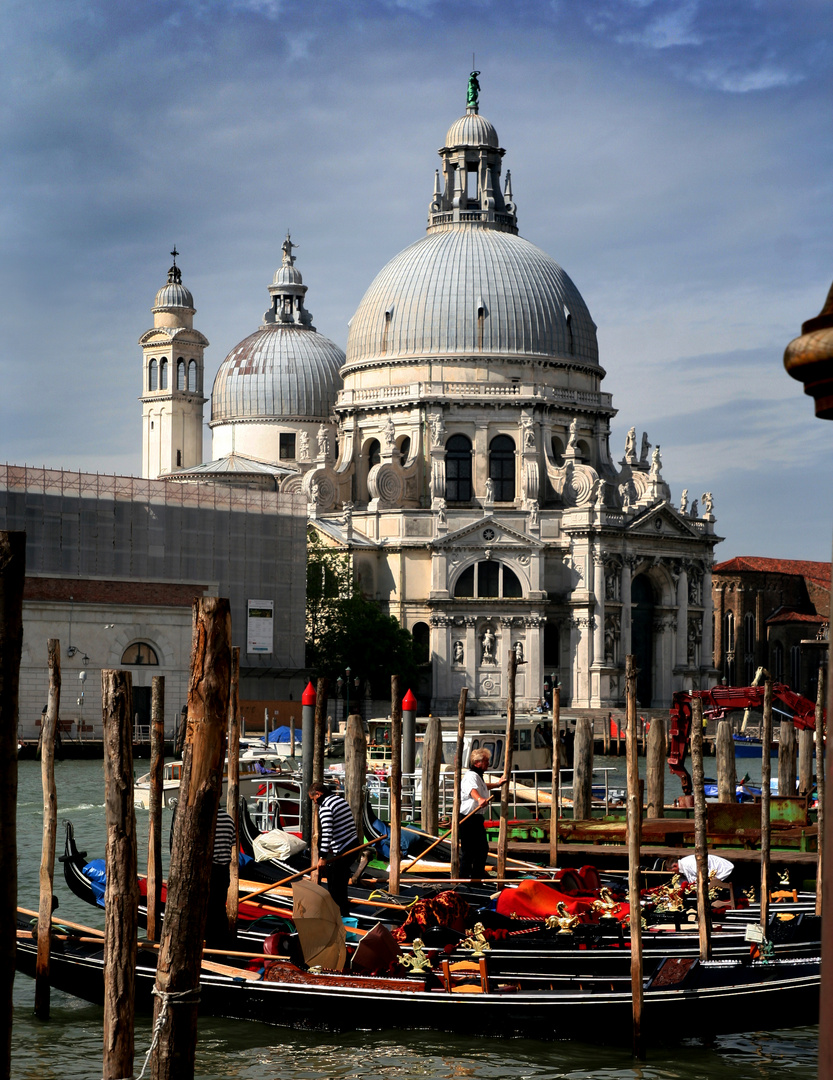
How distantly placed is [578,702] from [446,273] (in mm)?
15781

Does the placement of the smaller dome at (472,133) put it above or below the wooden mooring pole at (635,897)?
above

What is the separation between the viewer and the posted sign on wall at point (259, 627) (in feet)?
149

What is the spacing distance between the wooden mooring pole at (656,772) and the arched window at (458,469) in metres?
32.4

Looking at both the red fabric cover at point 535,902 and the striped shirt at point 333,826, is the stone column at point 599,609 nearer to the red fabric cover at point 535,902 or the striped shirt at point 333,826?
the red fabric cover at point 535,902

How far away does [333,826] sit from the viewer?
1381 centimetres

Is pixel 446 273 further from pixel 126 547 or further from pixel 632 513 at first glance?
pixel 126 547

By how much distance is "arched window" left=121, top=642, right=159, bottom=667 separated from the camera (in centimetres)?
4150

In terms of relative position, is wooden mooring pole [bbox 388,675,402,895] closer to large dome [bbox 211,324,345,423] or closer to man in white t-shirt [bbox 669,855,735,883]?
man in white t-shirt [bbox 669,855,735,883]

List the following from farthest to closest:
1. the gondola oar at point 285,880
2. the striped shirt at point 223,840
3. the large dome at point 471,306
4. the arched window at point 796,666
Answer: the arched window at point 796,666 → the large dome at point 471,306 → the gondola oar at point 285,880 → the striped shirt at point 223,840

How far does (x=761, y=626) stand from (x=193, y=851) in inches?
2520

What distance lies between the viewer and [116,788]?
33.7 ft

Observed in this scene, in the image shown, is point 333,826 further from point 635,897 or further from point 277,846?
point 277,846

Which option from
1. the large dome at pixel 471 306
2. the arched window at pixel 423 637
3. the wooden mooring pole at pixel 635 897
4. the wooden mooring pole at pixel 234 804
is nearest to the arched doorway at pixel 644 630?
the arched window at pixel 423 637

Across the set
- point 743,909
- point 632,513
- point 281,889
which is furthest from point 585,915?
point 632,513
